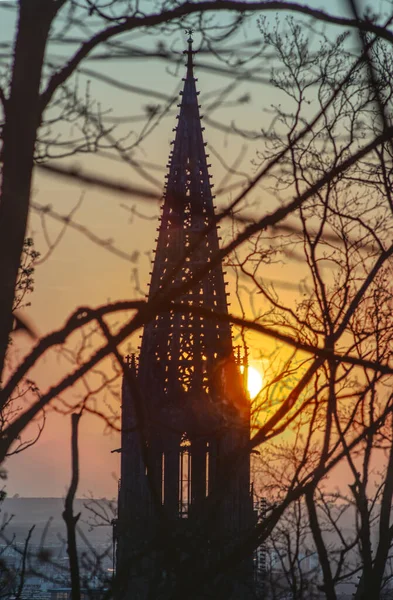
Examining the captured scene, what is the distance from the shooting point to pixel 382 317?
10344mm

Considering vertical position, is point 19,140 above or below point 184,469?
below

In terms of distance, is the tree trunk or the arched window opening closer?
the tree trunk

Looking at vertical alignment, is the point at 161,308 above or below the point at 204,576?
above

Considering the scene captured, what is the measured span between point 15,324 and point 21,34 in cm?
126

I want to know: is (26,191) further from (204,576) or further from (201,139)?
(201,139)

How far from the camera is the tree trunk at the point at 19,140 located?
463 cm

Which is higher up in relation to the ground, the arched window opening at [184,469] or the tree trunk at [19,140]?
the arched window opening at [184,469]

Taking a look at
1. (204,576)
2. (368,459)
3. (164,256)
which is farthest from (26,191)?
(164,256)

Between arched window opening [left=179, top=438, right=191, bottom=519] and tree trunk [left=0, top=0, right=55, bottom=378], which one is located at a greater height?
arched window opening [left=179, top=438, right=191, bottom=519]

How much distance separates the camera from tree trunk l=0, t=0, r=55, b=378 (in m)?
4.63

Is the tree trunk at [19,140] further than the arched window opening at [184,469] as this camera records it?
No

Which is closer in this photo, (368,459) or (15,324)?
(15,324)

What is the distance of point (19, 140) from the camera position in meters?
4.71

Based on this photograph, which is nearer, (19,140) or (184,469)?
(19,140)
